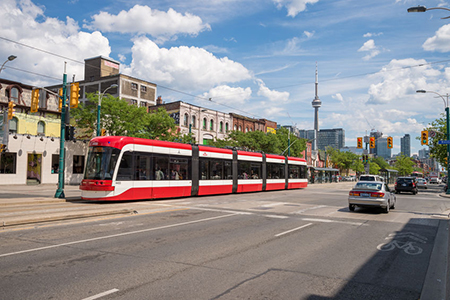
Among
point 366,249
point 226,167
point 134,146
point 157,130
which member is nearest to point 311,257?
point 366,249

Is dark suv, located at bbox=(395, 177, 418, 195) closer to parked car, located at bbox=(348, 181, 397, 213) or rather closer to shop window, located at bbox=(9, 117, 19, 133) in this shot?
parked car, located at bbox=(348, 181, 397, 213)

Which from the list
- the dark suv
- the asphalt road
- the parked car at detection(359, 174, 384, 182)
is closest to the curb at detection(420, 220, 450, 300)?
the asphalt road

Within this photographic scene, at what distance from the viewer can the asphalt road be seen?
16.9 feet

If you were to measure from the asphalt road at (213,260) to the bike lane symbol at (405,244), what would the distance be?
26 mm

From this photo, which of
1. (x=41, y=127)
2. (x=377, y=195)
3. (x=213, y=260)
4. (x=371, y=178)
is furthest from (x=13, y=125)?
(x=213, y=260)

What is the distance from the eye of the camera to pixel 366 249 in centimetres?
824

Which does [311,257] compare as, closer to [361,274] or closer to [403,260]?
[361,274]

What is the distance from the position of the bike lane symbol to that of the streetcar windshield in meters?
12.7

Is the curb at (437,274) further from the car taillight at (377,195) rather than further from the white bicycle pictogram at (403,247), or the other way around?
the car taillight at (377,195)

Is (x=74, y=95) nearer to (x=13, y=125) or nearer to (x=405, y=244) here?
(x=405, y=244)

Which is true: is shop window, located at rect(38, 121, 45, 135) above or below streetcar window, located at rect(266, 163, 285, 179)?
above

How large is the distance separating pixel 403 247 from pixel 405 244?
45 cm

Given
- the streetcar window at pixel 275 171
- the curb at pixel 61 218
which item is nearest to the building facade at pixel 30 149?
the streetcar window at pixel 275 171

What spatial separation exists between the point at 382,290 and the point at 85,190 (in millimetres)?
15007
